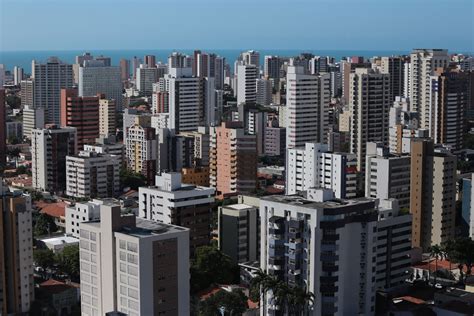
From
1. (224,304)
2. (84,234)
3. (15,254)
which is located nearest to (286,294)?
(224,304)

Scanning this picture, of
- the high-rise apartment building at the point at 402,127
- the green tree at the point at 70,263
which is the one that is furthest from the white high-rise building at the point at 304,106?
the green tree at the point at 70,263

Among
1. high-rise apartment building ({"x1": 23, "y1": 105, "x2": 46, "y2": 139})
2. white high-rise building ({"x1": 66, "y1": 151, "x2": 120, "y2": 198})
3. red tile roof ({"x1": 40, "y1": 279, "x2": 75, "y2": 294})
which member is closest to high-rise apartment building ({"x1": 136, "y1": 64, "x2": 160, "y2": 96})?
high-rise apartment building ({"x1": 23, "y1": 105, "x2": 46, "y2": 139})

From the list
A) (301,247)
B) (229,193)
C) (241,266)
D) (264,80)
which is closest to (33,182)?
(229,193)

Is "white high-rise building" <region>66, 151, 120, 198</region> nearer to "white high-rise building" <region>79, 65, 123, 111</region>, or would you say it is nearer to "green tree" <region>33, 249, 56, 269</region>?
"green tree" <region>33, 249, 56, 269</region>

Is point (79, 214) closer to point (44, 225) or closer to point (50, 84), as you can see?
point (44, 225)

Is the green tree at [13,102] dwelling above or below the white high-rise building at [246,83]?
below

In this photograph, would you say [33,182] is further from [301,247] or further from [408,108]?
[301,247]

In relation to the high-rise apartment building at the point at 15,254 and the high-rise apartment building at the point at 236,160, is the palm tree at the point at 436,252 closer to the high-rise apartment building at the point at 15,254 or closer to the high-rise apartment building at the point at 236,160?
the high-rise apartment building at the point at 236,160
